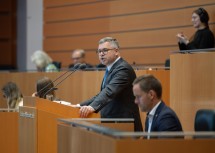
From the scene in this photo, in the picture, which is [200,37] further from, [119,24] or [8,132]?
[119,24]

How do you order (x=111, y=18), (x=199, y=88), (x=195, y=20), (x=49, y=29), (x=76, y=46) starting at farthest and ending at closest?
(x=49, y=29)
(x=76, y=46)
(x=111, y=18)
(x=195, y=20)
(x=199, y=88)

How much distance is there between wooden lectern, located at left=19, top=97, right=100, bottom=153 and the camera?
532cm

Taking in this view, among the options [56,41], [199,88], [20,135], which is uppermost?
[56,41]

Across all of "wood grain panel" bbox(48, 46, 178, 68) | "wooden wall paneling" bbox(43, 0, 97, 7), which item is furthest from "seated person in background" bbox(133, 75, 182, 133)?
"wooden wall paneling" bbox(43, 0, 97, 7)

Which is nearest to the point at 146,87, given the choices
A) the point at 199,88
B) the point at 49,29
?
the point at 199,88

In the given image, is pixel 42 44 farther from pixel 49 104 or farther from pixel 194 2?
pixel 49 104

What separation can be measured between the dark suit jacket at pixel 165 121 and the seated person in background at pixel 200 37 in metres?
2.97

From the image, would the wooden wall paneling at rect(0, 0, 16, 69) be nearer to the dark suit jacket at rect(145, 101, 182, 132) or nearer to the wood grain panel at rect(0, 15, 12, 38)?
the wood grain panel at rect(0, 15, 12, 38)

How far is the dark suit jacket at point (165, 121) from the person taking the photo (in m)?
3.78

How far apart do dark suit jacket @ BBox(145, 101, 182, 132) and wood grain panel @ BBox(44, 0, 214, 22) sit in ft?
13.6

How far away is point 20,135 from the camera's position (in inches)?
238

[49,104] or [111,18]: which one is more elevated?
[111,18]

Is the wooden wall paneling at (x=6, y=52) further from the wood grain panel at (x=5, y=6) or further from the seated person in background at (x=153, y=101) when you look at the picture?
the seated person in background at (x=153, y=101)

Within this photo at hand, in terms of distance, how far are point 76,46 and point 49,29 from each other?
1.03 meters
